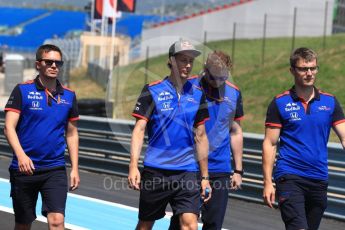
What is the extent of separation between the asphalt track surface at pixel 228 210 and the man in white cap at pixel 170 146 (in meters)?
3.26

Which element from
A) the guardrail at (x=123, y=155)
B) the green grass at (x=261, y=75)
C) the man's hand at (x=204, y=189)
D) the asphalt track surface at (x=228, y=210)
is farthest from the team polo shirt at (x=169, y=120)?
the green grass at (x=261, y=75)

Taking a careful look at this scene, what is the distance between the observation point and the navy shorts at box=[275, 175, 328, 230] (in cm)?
701

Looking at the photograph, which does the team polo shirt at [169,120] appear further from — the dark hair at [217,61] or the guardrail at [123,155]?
the guardrail at [123,155]

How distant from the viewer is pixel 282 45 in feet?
150

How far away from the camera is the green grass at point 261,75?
29516 millimetres

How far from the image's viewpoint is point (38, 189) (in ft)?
24.8

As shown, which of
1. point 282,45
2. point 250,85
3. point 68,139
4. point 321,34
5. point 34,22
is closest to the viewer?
point 68,139

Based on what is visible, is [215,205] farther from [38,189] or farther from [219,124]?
[38,189]

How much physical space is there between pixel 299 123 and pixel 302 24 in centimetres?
4348

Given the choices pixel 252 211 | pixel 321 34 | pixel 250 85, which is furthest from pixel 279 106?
pixel 321 34

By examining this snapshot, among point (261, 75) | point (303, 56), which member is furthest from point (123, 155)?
point (261, 75)

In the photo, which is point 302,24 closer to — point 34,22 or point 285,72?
point 285,72

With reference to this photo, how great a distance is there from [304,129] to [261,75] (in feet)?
92.0

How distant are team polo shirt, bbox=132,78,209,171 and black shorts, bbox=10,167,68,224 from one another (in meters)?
0.79
